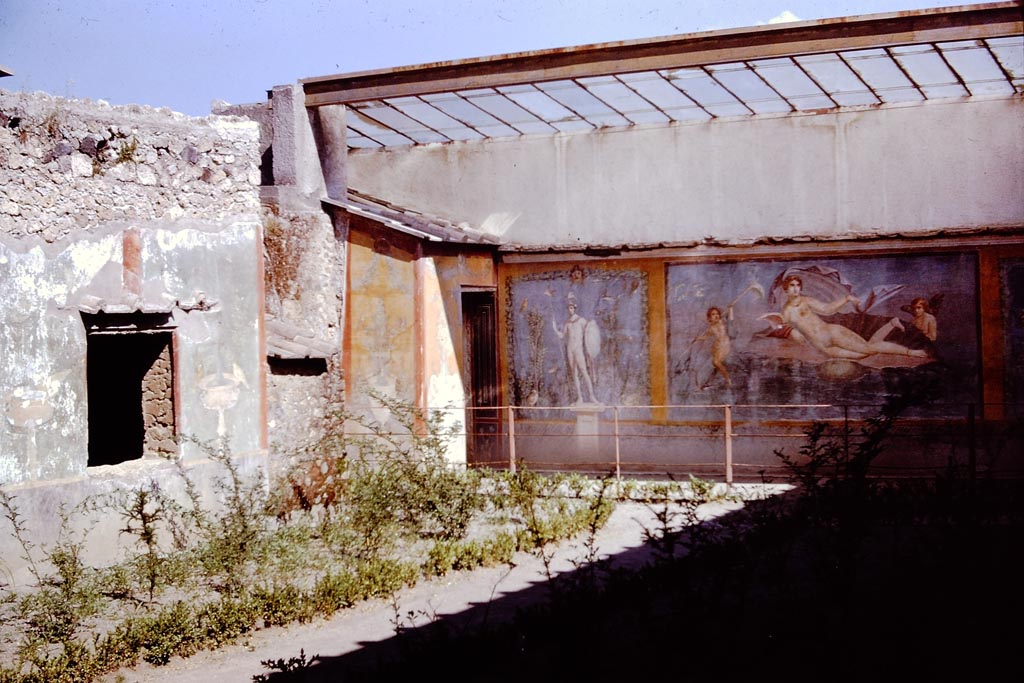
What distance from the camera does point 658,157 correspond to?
1352 centimetres

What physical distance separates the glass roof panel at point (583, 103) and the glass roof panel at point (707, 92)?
3.84 feet

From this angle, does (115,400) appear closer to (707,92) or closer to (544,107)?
(544,107)

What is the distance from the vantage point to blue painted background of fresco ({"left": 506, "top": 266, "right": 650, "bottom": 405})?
13.4 metres

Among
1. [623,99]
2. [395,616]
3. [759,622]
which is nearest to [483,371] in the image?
[623,99]

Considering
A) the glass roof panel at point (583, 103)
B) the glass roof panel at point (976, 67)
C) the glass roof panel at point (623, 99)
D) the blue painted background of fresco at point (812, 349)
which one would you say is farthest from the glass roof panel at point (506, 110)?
the glass roof panel at point (976, 67)

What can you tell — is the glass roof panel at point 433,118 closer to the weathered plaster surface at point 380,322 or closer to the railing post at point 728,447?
the weathered plaster surface at point 380,322

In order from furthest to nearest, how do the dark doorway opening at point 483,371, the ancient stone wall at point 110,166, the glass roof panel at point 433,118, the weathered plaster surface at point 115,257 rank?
the dark doorway opening at point 483,371 → the glass roof panel at point 433,118 → the ancient stone wall at point 110,166 → the weathered plaster surface at point 115,257

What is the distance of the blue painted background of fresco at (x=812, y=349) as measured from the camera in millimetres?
11984

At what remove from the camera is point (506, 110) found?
42.7ft

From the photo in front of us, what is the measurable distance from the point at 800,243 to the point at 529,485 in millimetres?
5190

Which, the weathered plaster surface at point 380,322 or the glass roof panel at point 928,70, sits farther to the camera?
the weathered plaster surface at point 380,322

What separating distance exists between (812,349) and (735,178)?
264 centimetres

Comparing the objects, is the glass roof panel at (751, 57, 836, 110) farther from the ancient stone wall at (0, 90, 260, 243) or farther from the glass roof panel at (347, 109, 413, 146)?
the ancient stone wall at (0, 90, 260, 243)

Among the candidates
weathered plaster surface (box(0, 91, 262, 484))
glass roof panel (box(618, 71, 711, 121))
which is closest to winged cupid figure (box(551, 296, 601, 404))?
glass roof panel (box(618, 71, 711, 121))
